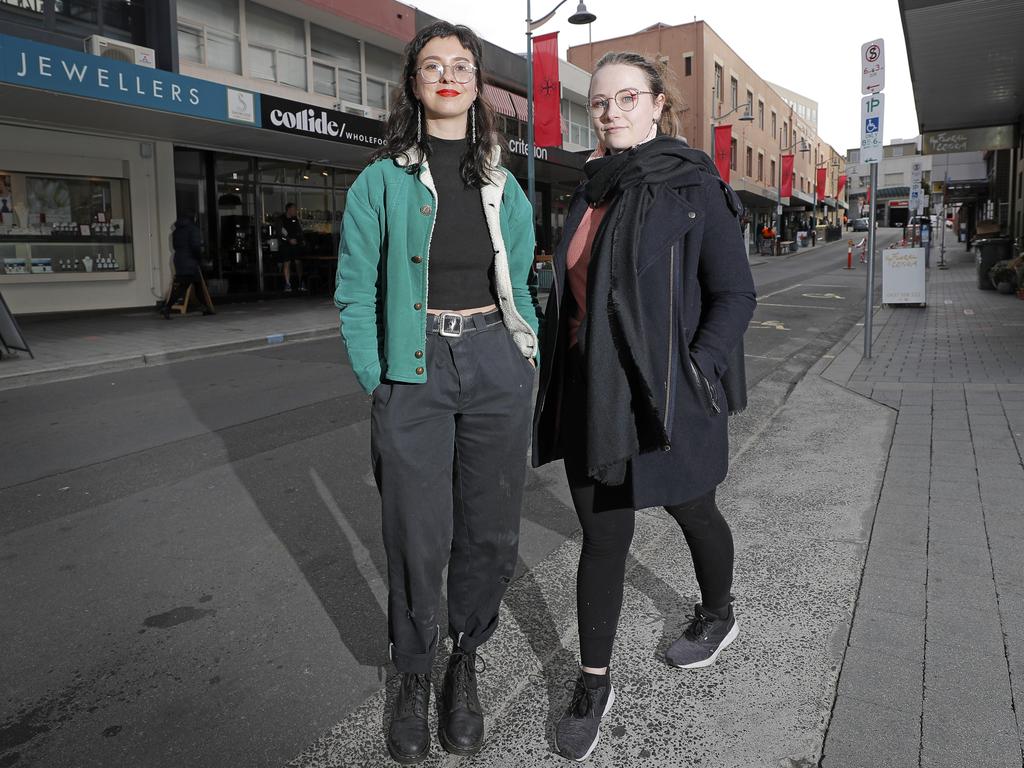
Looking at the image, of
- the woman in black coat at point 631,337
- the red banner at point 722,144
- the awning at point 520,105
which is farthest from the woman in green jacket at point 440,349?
the red banner at point 722,144

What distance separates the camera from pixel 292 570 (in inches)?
144

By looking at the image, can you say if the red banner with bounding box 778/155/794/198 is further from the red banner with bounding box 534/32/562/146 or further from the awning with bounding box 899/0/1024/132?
the red banner with bounding box 534/32/562/146

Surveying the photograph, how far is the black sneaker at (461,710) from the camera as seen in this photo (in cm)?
227

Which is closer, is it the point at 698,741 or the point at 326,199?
the point at 698,741

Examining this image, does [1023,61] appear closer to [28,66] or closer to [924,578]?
[924,578]

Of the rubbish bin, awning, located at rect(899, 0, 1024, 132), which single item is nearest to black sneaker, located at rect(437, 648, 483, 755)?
awning, located at rect(899, 0, 1024, 132)

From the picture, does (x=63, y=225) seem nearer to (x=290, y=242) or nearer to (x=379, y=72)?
(x=290, y=242)

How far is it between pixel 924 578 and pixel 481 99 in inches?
102

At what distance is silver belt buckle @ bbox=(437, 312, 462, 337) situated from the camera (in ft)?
7.29

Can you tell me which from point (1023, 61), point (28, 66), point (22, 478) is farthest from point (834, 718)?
point (1023, 61)

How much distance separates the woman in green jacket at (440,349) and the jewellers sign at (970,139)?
2433 centimetres

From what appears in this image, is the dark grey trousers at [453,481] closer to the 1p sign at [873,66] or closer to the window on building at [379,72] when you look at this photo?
the 1p sign at [873,66]

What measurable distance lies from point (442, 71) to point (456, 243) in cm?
48

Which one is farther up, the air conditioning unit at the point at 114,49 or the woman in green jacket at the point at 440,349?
the air conditioning unit at the point at 114,49
